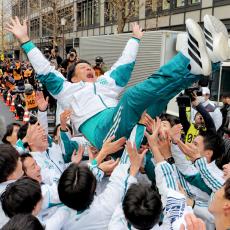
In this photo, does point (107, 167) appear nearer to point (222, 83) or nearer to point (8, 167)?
point (8, 167)

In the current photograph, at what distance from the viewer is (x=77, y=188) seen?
2.35 m

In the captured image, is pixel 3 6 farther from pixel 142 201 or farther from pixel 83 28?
pixel 142 201

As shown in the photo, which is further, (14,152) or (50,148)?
(50,148)

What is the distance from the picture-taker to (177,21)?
18.8 meters

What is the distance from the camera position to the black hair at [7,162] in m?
2.60

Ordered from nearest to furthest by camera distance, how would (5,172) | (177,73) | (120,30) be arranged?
(5,172) < (177,73) < (120,30)

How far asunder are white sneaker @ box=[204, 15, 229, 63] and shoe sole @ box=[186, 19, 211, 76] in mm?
108

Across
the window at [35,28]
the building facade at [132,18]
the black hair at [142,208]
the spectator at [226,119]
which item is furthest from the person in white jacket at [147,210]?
the window at [35,28]

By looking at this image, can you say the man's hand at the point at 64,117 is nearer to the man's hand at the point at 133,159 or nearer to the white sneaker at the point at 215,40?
the man's hand at the point at 133,159

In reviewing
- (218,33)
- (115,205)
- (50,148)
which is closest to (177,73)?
(218,33)

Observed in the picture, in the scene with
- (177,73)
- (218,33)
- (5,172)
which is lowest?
(5,172)

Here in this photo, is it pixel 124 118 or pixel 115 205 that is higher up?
pixel 124 118

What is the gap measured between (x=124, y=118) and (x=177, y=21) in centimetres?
1646

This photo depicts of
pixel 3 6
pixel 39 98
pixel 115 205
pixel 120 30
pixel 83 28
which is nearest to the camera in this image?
pixel 115 205
